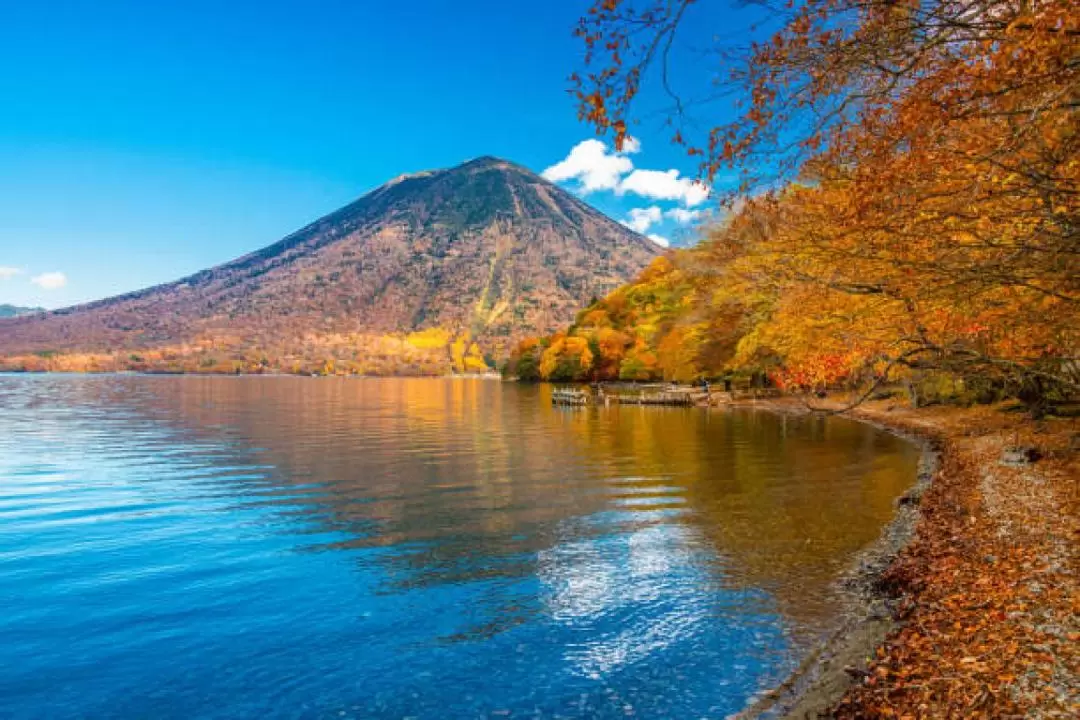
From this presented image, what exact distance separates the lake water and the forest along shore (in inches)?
48.2

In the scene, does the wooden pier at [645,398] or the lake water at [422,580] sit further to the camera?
the wooden pier at [645,398]

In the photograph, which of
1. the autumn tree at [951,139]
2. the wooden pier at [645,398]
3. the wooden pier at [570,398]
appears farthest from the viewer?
the wooden pier at [570,398]

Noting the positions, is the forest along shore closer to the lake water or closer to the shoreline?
the shoreline

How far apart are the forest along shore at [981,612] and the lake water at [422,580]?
1224 millimetres

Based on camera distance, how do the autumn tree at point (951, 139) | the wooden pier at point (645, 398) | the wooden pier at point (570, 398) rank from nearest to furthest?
the autumn tree at point (951, 139), the wooden pier at point (645, 398), the wooden pier at point (570, 398)

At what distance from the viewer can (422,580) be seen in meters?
12.3

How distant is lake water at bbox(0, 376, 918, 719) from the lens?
823cm

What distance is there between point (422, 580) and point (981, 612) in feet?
28.9

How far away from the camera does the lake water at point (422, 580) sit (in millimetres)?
8234

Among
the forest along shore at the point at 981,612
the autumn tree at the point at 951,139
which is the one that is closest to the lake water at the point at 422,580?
the forest along shore at the point at 981,612

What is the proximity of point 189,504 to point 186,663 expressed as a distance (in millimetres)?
11828

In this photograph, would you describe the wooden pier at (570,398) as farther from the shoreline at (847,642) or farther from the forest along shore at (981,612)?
the shoreline at (847,642)

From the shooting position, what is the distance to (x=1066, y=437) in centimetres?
2139

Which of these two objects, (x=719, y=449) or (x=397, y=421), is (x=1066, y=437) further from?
(x=397, y=421)
